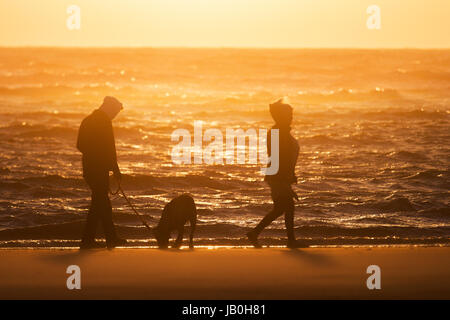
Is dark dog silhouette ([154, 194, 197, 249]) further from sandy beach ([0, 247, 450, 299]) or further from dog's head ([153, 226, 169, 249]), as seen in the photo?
sandy beach ([0, 247, 450, 299])

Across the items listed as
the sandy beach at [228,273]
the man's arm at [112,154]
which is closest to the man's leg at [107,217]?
the man's arm at [112,154]

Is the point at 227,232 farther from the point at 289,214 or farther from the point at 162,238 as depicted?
the point at 289,214

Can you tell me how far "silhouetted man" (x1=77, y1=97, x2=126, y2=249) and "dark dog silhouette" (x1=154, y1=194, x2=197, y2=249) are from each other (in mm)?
683

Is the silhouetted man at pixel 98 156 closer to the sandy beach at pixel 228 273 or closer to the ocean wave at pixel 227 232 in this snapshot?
the sandy beach at pixel 228 273

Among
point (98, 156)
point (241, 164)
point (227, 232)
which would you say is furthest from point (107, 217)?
point (241, 164)

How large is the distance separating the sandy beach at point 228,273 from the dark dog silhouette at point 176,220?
0.58 metres

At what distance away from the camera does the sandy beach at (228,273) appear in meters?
6.80

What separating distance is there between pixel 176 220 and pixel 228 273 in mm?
2029

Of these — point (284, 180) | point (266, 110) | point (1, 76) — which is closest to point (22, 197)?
point (284, 180)

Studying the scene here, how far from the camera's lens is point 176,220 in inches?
370

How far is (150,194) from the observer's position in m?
14.6

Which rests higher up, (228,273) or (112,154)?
(112,154)
